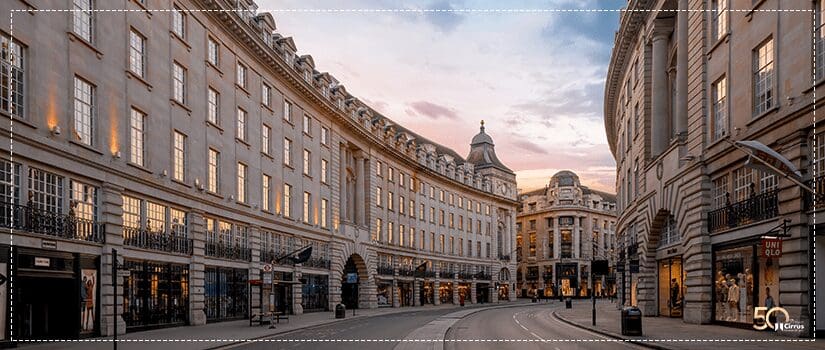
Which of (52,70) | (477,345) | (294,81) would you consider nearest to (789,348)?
(477,345)

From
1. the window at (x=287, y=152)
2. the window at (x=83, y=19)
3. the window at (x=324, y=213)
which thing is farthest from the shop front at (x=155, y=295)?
the window at (x=324, y=213)

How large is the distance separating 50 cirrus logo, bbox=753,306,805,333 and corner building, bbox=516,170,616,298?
123663 millimetres

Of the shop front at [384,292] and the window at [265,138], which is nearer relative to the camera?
the window at [265,138]

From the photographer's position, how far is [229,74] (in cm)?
4791

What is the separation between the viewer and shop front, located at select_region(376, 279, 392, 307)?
271 feet

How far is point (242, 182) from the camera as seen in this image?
49594 mm

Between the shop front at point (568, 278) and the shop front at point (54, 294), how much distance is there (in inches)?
5078

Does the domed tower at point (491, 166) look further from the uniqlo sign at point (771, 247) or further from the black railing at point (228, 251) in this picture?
the uniqlo sign at point (771, 247)

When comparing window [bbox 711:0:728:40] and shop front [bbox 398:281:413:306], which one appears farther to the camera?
shop front [bbox 398:281:413:306]

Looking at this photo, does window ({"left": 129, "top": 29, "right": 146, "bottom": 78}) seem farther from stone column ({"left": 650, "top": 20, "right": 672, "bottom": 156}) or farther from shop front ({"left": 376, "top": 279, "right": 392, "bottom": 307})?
shop front ({"left": 376, "top": 279, "right": 392, "bottom": 307})

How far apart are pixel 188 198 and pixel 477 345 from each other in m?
19.6

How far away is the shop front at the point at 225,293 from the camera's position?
44.0m

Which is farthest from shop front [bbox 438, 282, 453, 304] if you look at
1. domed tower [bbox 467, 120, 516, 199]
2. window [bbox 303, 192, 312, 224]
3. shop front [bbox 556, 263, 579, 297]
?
shop front [bbox 556, 263, 579, 297]

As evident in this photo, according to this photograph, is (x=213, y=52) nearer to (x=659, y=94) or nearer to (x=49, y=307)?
(x=49, y=307)
